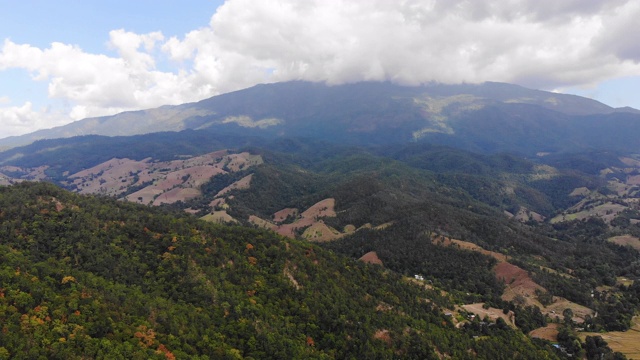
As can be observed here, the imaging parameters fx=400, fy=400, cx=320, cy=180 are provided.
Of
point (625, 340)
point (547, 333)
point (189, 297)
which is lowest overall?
point (625, 340)

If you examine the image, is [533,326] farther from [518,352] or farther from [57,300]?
[57,300]

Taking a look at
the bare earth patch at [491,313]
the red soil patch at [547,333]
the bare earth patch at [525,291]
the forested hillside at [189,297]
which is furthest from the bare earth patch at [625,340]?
the forested hillside at [189,297]

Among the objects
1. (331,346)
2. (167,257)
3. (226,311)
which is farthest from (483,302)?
(167,257)

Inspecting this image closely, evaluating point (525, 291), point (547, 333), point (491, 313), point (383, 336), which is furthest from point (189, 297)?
point (525, 291)

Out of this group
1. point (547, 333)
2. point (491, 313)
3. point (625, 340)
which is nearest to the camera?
point (625, 340)

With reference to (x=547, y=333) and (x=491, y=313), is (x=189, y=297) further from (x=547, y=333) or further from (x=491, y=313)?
(x=547, y=333)

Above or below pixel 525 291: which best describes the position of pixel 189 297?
above

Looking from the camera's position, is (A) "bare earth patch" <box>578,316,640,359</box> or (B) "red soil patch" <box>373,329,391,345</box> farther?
(A) "bare earth patch" <box>578,316,640,359</box>

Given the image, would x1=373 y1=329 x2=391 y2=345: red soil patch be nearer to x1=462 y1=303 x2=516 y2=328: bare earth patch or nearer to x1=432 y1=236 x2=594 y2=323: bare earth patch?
x1=462 y1=303 x2=516 y2=328: bare earth patch

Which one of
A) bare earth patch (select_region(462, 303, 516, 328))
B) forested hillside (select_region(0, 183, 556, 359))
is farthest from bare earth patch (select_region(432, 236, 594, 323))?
forested hillside (select_region(0, 183, 556, 359))
